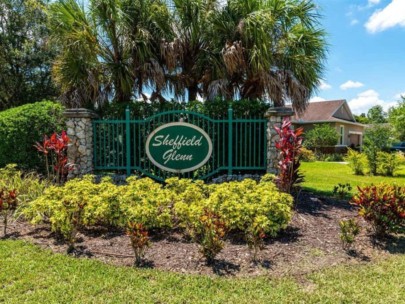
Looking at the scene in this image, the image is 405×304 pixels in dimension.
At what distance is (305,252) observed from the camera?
13.0 feet

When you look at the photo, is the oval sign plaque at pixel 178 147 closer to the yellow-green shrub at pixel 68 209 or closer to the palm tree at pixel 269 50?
the palm tree at pixel 269 50

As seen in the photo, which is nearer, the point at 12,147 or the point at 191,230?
the point at 191,230

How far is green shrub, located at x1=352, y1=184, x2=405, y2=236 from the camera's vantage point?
13.8ft

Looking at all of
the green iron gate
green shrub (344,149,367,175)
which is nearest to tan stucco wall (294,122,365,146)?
green shrub (344,149,367,175)

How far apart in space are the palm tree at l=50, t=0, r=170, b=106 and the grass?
5.32m

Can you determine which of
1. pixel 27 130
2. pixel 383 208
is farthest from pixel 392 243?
pixel 27 130

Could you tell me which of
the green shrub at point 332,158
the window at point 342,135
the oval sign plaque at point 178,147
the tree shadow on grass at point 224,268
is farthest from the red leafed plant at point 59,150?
the window at point 342,135

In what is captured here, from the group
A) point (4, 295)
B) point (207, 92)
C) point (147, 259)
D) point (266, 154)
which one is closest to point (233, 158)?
point (266, 154)

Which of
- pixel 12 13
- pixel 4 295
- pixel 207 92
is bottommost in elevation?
pixel 4 295

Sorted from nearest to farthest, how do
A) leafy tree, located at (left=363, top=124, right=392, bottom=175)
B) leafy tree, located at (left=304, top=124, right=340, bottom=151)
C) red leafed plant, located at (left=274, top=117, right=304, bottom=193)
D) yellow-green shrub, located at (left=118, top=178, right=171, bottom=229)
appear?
1. yellow-green shrub, located at (left=118, top=178, right=171, bottom=229)
2. red leafed plant, located at (left=274, top=117, right=304, bottom=193)
3. leafy tree, located at (left=363, top=124, right=392, bottom=175)
4. leafy tree, located at (left=304, top=124, right=340, bottom=151)

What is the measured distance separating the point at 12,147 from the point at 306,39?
27.3ft

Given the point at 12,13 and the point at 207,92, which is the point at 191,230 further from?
the point at 12,13

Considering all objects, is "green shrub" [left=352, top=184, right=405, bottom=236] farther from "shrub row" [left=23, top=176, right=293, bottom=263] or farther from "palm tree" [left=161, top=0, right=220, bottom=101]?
"palm tree" [left=161, top=0, right=220, bottom=101]

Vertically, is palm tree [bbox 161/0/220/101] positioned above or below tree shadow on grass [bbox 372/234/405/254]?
above
